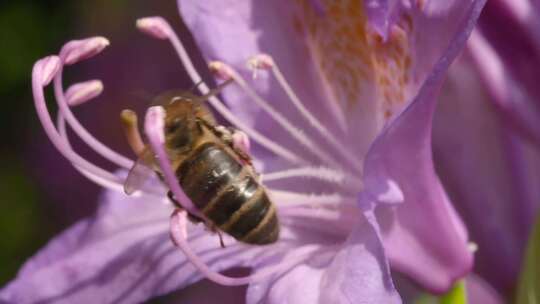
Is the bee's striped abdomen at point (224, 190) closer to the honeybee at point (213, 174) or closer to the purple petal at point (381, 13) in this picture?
the honeybee at point (213, 174)

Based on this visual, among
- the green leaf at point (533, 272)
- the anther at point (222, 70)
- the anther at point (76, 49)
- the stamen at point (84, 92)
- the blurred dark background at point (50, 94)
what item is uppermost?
the anther at point (76, 49)

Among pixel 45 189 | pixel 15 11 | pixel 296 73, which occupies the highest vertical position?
pixel 296 73

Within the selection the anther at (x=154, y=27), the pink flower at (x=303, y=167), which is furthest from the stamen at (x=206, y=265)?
the anther at (x=154, y=27)

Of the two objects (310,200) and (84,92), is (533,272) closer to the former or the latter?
(310,200)

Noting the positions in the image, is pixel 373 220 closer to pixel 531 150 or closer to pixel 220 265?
pixel 220 265

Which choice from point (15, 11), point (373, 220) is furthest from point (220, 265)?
point (15, 11)

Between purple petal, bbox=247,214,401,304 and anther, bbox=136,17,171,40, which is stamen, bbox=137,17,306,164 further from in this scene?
purple petal, bbox=247,214,401,304
